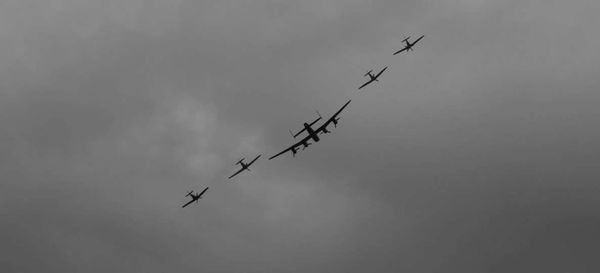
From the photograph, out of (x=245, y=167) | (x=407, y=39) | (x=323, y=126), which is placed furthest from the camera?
(x=407, y=39)

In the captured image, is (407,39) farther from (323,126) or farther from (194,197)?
(194,197)

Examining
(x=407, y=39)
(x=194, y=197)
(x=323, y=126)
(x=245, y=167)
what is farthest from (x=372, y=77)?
(x=194, y=197)

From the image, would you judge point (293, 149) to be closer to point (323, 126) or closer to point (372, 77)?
point (323, 126)

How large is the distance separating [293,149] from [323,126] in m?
10.2

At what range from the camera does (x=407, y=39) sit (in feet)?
599

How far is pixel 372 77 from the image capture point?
174 m

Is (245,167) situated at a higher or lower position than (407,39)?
lower

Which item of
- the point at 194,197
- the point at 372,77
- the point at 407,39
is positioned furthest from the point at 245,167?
the point at 407,39

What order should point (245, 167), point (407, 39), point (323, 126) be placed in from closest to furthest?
point (323, 126), point (245, 167), point (407, 39)

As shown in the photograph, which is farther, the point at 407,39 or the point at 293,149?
the point at 407,39

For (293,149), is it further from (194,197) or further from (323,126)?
(194,197)

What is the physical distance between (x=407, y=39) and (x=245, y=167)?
2589 inches

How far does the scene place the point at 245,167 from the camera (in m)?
169

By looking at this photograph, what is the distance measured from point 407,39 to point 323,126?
53.5 metres
